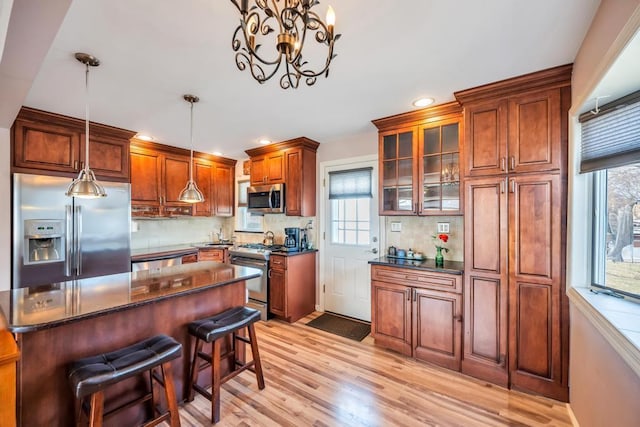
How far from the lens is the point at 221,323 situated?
6.41ft

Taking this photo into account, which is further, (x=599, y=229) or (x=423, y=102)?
(x=423, y=102)

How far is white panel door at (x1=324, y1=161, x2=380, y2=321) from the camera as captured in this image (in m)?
3.56

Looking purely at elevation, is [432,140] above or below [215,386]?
above

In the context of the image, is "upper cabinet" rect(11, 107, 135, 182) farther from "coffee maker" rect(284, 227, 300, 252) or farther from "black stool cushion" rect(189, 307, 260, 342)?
"black stool cushion" rect(189, 307, 260, 342)

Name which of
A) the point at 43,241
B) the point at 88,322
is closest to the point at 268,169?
the point at 43,241

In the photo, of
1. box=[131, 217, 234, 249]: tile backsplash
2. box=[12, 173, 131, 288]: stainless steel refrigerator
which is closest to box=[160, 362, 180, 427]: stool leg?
box=[12, 173, 131, 288]: stainless steel refrigerator

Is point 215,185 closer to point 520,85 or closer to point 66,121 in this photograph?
point 66,121

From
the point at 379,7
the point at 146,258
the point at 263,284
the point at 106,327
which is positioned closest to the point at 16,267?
the point at 146,258

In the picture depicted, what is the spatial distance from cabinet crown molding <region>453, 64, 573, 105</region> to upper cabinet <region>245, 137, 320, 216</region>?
2.03 m

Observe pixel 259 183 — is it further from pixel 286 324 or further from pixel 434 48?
pixel 434 48

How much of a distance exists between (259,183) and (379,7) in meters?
3.18

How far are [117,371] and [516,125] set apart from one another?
3.07 meters

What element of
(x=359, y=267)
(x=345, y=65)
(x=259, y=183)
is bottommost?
(x=359, y=267)

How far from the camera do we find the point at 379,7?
139 centimetres
